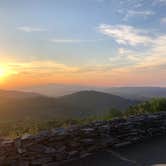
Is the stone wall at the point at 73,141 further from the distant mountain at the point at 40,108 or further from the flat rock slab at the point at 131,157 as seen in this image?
the distant mountain at the point at 40,108

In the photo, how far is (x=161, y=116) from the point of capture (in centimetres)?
995

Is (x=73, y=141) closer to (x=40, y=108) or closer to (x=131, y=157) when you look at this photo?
(x=131, y=157)

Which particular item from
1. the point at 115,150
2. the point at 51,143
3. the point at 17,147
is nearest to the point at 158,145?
the point at 115,150

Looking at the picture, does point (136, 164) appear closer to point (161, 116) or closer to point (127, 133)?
point (127, 133)

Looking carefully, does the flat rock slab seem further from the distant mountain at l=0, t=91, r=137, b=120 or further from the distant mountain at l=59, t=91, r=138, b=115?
the distant mountain at l=59, t=91, r=138, b=115

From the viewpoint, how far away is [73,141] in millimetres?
7707

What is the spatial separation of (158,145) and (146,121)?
1038mm

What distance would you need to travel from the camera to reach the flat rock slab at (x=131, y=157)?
7.23 meters

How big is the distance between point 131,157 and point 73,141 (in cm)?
133

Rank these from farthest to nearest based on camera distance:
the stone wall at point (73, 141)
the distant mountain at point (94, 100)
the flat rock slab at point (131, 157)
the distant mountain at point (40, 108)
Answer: the distant mountain at point (94, 100) → the distant mountain at point (40, 108) → the flat rock slab at point (131, 157) → the stone wall at point (73, 141)

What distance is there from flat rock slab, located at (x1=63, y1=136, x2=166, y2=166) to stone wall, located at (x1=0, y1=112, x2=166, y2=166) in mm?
233

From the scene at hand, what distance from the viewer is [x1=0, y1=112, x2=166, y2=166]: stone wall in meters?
7.02

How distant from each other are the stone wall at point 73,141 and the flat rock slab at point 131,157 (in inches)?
9.2

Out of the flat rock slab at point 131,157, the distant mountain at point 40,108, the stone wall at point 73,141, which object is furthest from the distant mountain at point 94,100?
the flat rock slab at point 131,157
